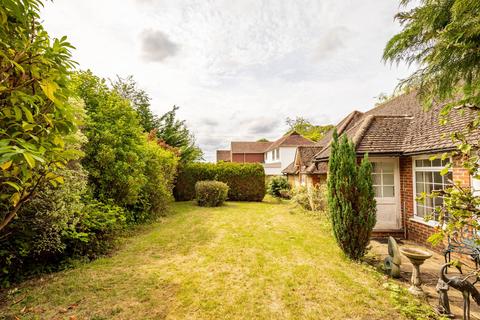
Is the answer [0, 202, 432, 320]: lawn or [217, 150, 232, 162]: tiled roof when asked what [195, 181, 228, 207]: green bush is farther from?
[217, 150, 232, 162]: tiled roof

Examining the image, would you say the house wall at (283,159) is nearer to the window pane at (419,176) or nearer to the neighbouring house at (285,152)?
the neighbouring house at (285,152)

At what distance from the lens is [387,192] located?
851 centimetres

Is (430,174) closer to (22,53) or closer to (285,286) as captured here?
(285,286)

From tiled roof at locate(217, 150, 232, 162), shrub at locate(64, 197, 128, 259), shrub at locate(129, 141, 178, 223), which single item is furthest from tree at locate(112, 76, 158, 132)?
tiled roof at locate(217, 150, 232, 162)

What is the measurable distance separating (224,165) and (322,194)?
9120 mm

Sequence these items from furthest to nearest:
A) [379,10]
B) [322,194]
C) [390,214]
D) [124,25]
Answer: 1. [322,194]
2. [390,214]
3. [124,25]
4. [379,10]

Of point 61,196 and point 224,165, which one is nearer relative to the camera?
point 61,196

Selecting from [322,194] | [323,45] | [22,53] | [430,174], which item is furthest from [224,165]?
[22,53]

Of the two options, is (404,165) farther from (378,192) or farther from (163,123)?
(163,123)

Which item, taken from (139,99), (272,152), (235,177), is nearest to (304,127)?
(272,152)

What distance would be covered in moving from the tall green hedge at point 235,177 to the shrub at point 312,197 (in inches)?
171

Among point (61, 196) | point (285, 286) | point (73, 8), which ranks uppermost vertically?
point (73, 8)

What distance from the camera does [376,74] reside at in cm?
994

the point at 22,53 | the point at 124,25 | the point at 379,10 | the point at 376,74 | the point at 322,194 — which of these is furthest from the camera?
the point at 322,194
